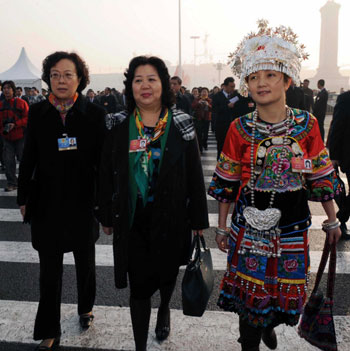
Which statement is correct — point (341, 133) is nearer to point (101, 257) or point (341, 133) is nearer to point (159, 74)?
point (159, 74)

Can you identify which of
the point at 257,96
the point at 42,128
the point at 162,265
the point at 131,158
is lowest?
the point at 162,265

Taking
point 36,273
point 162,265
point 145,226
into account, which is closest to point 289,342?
point 162,265

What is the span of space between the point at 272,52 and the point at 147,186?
1.05m

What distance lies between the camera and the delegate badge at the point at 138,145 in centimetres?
244

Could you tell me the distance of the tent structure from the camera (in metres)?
28.4

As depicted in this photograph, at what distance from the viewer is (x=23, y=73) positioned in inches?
1199

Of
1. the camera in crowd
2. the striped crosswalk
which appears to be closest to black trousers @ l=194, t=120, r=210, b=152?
the camera in crowd

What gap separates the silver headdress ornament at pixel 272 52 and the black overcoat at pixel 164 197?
1.88 ft

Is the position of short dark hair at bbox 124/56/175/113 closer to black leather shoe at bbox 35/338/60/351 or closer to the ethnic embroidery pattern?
the ethnic embroidery pattern

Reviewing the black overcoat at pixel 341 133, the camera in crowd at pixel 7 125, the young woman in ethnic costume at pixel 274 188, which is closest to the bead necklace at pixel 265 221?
the young woman in ethnic costume at pixel 274 188

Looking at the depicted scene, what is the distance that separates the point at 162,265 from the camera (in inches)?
99.7

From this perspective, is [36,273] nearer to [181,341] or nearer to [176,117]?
[181,341]

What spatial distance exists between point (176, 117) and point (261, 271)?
1.06m

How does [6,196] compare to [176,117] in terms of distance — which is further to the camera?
[6,196]
